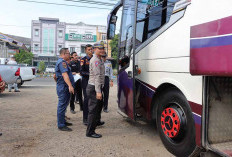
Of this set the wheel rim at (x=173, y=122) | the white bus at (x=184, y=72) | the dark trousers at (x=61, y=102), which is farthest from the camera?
the dark trousers at (x=61, y=102)

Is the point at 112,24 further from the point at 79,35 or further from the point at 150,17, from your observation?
the point at 79,35

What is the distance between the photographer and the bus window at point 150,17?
3.26 m

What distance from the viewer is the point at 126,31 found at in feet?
14.6

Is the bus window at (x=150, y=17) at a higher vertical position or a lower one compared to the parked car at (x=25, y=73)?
higher

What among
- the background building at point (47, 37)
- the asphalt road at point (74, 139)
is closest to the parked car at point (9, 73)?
the asphalt road at point (74, 139)

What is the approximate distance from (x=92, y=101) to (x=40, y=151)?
3.82 feet

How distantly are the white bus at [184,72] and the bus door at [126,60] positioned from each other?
0.17ft

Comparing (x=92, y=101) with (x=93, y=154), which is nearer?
(x=93, y=154)

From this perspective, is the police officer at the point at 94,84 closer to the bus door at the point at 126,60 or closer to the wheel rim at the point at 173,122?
the bus door at the point at 126,60

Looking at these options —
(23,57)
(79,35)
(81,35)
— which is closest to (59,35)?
(79,35)

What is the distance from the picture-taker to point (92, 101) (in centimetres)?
380

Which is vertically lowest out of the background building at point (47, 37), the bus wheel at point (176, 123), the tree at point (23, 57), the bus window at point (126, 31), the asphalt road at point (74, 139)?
the asphalt road at point (74, 139)

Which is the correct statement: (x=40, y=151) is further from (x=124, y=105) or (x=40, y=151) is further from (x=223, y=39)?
(x=223, y=39)

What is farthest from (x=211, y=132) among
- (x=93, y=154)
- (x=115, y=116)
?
(x=115, y=116)
